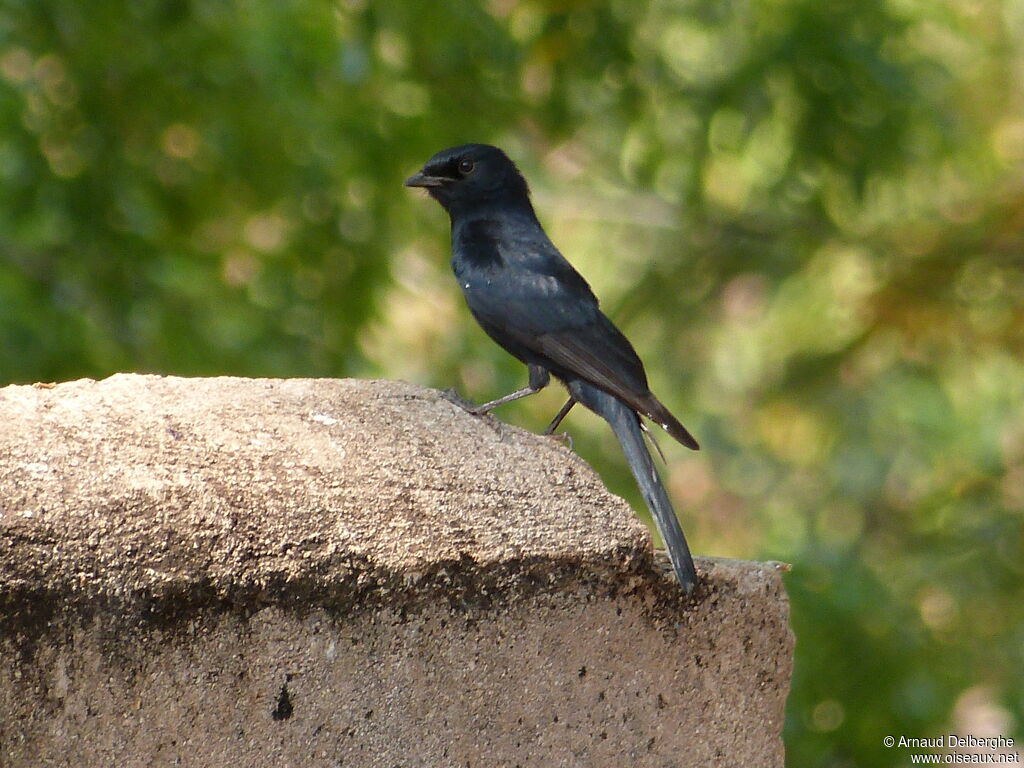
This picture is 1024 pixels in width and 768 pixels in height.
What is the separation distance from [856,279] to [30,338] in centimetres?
460

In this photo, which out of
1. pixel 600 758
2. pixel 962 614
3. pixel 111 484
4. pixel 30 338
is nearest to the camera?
pixel 111 484

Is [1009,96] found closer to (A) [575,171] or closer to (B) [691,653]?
(A) [575,171]

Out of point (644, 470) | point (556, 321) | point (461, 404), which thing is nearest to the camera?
point (461, 404)

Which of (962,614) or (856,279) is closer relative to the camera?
(962,614)

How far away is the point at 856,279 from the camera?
7.54 meters

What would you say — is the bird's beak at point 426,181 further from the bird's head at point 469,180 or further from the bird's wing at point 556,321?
the bird's wing at point 556,321

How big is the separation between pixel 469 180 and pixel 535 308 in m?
0.85

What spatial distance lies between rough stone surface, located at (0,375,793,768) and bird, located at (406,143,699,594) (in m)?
0.27

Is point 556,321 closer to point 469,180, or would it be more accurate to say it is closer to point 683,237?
point 469,180

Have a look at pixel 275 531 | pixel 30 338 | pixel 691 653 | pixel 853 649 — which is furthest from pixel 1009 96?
pixel 275 531

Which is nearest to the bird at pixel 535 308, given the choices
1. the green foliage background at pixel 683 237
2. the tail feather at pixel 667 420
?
the tail feather at pixel 667 420

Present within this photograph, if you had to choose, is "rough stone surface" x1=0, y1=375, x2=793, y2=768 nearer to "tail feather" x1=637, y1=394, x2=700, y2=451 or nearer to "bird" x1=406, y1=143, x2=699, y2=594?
"bird" x1=406, y1=143, x2=699, y2=594

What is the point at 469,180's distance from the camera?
4262 mm

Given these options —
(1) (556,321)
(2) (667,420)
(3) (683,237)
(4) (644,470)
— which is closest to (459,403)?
(4) (644,470)
